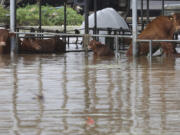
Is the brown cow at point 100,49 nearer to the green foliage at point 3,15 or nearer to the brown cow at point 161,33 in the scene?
the brown cow at point 161,33

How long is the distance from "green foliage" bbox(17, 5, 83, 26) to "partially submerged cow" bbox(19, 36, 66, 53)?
35.6 ft

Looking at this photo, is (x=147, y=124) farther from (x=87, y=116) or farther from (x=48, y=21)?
(x=48, y=21)

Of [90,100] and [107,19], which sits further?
[107,19]

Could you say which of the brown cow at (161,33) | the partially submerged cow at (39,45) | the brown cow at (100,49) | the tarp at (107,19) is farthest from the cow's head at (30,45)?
the tarp at (107,19)

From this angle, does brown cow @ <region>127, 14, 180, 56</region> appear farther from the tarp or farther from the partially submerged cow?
the tarp

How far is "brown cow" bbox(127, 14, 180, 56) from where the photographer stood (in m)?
17.9

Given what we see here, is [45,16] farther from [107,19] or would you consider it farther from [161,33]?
[161,33]

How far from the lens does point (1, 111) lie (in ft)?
23.9

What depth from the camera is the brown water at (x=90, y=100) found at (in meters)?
6.27

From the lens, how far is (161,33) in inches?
714

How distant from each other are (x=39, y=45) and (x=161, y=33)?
11.1 feet

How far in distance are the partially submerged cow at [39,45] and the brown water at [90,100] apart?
550 centimetres

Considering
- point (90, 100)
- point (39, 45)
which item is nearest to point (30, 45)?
point (39, 45)

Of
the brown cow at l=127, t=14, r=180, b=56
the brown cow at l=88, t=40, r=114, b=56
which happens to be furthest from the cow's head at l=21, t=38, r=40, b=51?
the brown cow at l=127, t=14, r=180, b=56
